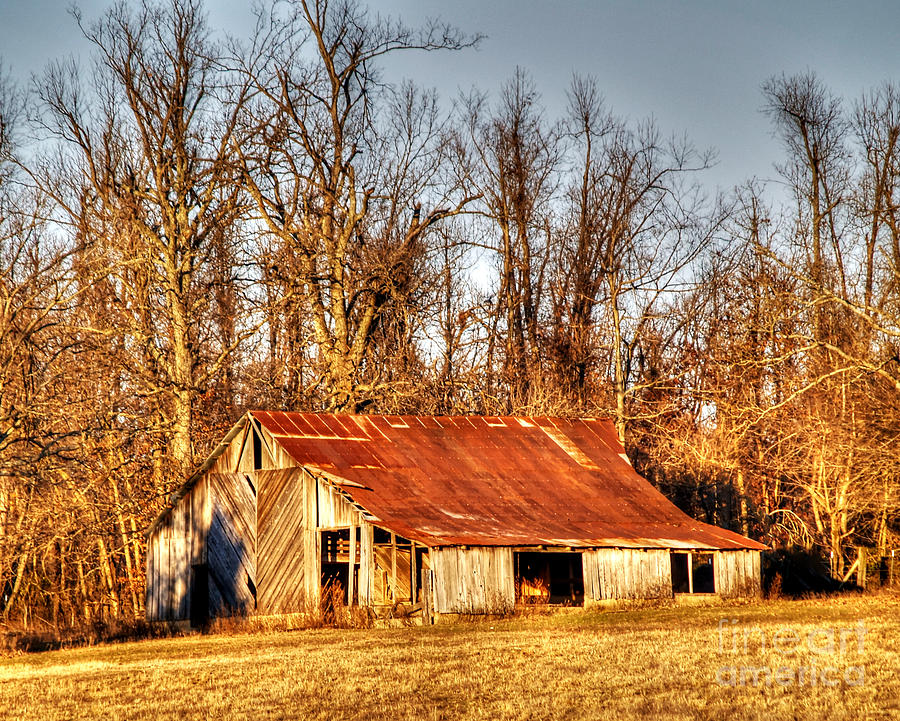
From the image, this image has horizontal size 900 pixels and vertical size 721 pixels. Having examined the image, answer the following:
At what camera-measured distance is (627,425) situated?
4603 cm

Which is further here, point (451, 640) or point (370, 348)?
point (370, 348)

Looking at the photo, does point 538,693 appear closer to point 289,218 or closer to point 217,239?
point 217,239

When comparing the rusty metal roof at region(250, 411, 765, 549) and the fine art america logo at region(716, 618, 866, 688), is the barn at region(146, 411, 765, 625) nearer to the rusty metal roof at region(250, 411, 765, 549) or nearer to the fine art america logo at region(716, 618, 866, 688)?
the rusty metal roof at region(250, 411, 765, 549)

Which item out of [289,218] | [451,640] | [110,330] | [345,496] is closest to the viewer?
[451,640]

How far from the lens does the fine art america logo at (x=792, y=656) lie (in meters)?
16.7

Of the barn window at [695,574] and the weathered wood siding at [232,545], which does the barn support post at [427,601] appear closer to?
the weathered wood siding at [232,545]

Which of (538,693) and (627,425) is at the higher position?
(627,425)

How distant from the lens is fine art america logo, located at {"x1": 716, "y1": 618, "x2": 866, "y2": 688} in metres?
16.7

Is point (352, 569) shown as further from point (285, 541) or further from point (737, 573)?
point (737, 573)

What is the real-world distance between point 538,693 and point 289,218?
26779 mm

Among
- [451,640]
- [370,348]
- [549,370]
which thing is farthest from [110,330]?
[549,370]

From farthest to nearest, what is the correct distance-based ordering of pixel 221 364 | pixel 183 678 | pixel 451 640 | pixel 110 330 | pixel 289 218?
pixel 289 218 < pixel 221 364 < pixel 110 330 < pixel 451 640 < pixel 183 678

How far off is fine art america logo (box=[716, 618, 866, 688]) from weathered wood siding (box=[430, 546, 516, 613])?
5.92 metres

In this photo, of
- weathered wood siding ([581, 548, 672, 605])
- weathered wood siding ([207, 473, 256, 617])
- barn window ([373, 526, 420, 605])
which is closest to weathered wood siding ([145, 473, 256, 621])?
weathered wood siding ([207, 473, 256, 617])
